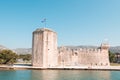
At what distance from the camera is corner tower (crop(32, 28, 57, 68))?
3416 centimetres

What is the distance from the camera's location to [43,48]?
34.3m

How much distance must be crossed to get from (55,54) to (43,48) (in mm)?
3045

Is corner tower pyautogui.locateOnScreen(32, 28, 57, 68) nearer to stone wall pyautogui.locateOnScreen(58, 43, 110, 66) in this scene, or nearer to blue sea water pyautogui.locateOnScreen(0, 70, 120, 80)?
stone wall pyautogui.locateOnScreen(58, 43, 110, 66)

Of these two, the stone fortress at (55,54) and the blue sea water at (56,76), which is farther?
the stone fortress at (55,54)

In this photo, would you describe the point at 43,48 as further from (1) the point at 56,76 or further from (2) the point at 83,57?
(1) the point at 56,76

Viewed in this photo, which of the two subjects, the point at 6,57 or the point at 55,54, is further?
the point at 6,57

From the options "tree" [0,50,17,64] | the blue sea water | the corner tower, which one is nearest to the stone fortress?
the corner tower

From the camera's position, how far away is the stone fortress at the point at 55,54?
113 ft

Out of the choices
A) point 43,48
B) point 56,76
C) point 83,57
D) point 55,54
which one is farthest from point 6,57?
point 56,76

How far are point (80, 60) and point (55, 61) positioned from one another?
219 inches

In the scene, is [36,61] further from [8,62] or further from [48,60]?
[8,62]

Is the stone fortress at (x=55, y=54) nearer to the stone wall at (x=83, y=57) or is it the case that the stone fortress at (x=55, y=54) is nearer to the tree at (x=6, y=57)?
the stone wall at (x=83, y=57)

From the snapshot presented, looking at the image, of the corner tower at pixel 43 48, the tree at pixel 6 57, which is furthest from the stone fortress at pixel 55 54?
the tree at pixel 6 57

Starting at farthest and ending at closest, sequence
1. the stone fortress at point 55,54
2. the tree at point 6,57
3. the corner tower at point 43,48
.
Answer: the tree at point 6,57 → the stone fortress at point 55,54 → the corner tower at point 43,48
